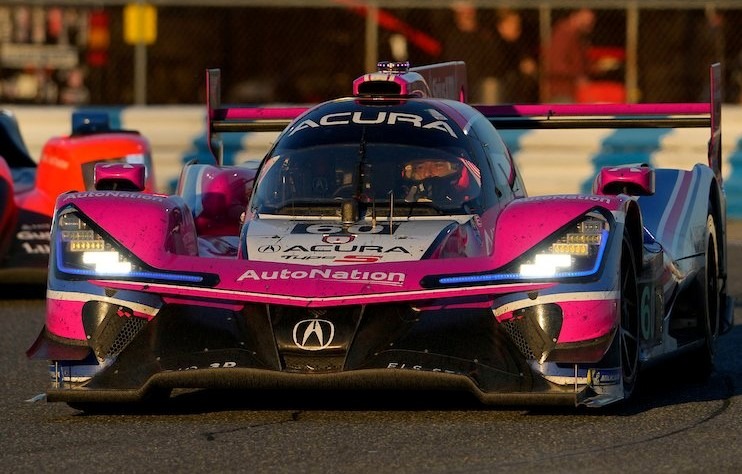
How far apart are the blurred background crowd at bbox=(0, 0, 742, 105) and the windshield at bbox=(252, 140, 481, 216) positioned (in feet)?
31.9

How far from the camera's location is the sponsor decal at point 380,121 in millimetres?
8266

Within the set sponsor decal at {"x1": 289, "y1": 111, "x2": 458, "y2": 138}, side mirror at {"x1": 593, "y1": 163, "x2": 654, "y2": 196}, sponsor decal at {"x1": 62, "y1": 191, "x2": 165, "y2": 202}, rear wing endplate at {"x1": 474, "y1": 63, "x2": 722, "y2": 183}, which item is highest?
rear wing endplate at {"x1": 474, "y1": 63, "x2": 722, "y2": 183}

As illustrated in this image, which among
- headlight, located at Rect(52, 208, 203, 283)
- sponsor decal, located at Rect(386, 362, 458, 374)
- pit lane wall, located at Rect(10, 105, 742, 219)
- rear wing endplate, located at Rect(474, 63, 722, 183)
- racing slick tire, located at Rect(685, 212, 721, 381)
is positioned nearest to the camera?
sponsor decal, located at Rect(386, 362, 458, 374)

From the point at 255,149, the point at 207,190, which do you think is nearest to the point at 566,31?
the point at 255,149

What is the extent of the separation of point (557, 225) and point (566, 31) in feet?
46.3

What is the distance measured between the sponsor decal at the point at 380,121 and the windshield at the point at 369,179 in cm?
17

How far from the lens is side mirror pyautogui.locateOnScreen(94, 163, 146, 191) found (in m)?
8.23

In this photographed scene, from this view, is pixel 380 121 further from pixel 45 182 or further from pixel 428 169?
pixel 45 182

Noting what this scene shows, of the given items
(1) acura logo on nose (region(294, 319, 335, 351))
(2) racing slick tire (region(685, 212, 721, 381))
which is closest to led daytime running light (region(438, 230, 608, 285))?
(1) acura logo on nose (region(294, 319, 335, 351))

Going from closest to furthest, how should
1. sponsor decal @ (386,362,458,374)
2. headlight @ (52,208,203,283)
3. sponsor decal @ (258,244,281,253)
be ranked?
sponsor decal @ (386,362,458,374), headlight @ (52,208,203,283), sponsor decal @ (258,244,281,253)

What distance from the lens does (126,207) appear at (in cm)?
722

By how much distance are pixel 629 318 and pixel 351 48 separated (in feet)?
59.6

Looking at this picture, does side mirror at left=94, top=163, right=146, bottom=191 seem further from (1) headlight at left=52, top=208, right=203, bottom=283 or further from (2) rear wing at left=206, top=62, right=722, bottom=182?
(2) rear wing at left=206, top=62, right=722, bottom=182

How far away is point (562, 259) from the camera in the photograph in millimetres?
6801
